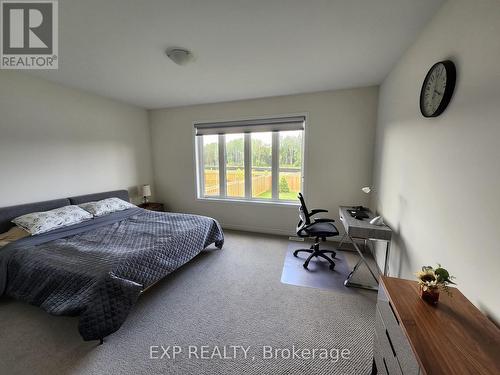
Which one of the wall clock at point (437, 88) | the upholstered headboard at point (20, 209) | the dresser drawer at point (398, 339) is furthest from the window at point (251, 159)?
the dresser drawer at point (398, 339)

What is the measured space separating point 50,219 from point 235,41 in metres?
2.85

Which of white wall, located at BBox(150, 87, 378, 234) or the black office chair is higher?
white wall, located at BBox(150, 87, 378, 234)

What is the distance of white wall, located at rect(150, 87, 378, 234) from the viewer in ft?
10.5

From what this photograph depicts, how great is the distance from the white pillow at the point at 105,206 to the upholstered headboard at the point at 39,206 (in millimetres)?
173

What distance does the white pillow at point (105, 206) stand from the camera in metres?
2.95

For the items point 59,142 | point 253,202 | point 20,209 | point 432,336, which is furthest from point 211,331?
point 59,142

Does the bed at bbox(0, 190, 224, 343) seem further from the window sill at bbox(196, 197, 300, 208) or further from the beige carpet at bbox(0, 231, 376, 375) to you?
the window sill at bbox(196, 197, 300, 208)

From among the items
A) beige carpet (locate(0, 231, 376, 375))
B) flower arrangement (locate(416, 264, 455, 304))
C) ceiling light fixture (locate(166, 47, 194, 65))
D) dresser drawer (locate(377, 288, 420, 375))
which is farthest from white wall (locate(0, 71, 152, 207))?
flower arrangement (locate(416, 264, 455, 304))

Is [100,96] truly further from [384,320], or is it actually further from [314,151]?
[384,320]

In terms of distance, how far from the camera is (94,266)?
5.61ft

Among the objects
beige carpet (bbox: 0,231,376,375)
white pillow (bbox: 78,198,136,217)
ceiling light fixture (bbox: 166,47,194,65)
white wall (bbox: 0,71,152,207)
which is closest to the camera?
beige carpet (bbox: 0,231,376,375)

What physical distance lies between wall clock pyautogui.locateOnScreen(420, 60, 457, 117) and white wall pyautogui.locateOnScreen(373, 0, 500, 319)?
0.14ft

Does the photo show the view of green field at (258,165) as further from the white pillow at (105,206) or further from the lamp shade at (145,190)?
the white pillow at (105,206)

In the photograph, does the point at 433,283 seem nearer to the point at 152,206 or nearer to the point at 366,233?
the point at 366,233
